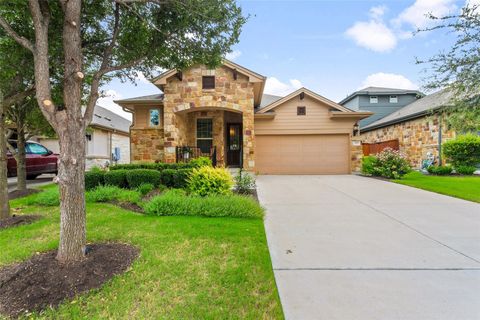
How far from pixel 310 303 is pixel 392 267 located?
1377 mm

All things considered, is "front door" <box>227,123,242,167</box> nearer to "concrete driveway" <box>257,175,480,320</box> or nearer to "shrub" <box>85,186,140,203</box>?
"shrub" <box>85,186,140,203</box>

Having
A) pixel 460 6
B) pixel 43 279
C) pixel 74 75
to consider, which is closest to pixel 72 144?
pixel 74 75

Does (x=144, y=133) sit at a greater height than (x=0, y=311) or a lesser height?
greater

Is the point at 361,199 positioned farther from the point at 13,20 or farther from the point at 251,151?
the point at 13,20

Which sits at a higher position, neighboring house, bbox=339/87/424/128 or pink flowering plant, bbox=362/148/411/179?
neighboring house, bbox=339/87/424/128

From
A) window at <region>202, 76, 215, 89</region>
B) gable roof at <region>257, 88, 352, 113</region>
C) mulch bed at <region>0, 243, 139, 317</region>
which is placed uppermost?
window at <region>202, 76, 215, 89</region>

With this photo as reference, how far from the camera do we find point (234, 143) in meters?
13.3

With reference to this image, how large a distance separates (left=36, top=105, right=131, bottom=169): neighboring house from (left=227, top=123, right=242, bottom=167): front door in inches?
286

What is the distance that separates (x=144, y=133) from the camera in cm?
1181

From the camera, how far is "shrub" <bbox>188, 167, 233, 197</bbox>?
6285 mm

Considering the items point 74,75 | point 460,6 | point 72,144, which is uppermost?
point 460,6

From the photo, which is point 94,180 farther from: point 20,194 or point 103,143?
point 103,143

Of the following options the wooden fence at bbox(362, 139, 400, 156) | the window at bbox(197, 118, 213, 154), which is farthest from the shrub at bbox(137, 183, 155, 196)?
the wooden fence at bbox(362, 139, 400, 156)

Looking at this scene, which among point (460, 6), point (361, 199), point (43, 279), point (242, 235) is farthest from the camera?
point (361, 199)
